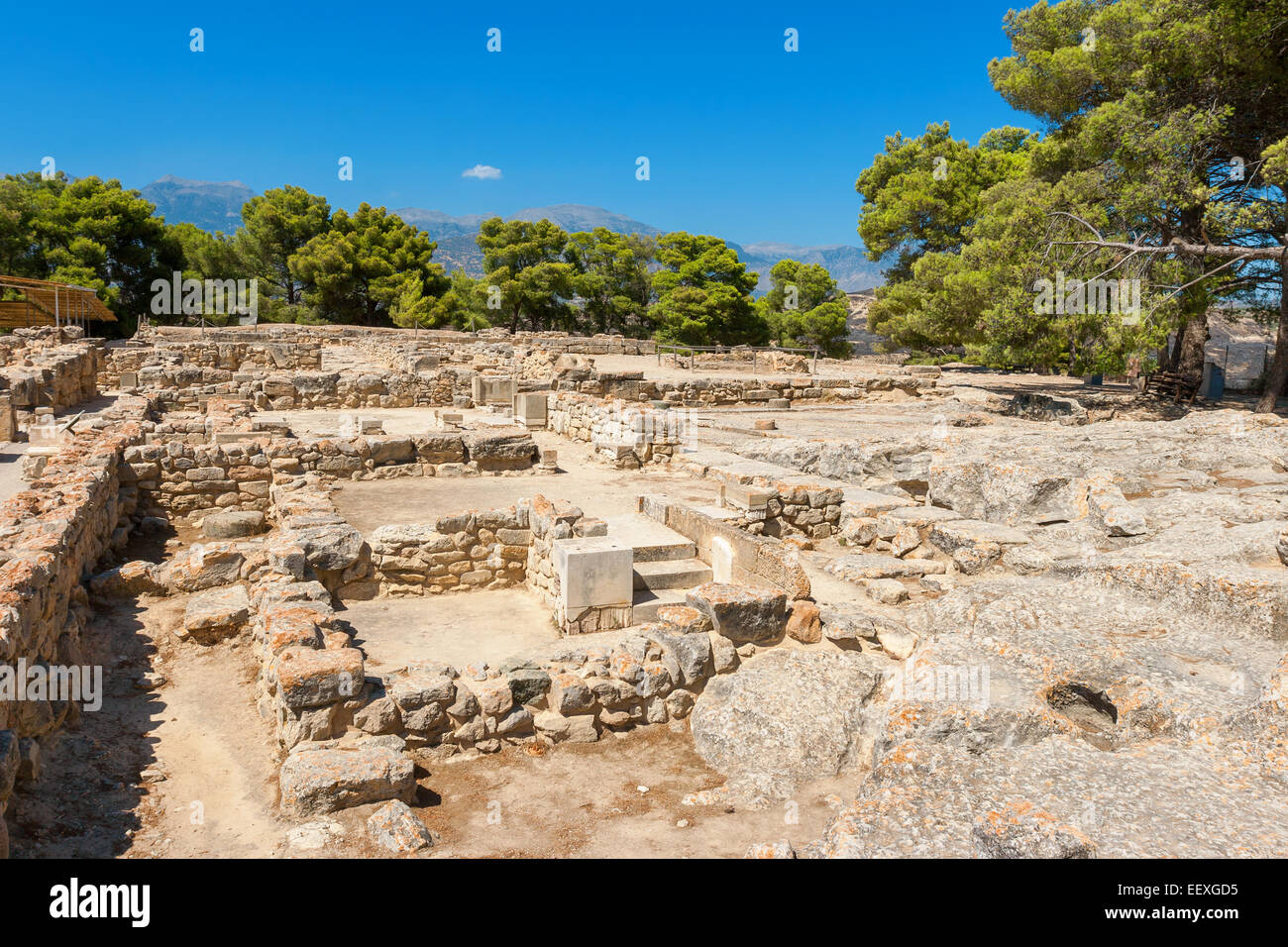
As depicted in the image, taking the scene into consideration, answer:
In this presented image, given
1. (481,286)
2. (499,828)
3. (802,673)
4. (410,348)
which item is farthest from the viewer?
(481,286)

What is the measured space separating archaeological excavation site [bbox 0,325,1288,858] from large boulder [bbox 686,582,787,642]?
0.03m

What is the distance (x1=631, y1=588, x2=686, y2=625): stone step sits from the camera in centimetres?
704

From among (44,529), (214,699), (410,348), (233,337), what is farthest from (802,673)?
(233,337)

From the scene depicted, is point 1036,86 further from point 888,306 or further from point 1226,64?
point 888,306

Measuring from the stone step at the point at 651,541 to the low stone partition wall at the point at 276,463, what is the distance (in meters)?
4.71

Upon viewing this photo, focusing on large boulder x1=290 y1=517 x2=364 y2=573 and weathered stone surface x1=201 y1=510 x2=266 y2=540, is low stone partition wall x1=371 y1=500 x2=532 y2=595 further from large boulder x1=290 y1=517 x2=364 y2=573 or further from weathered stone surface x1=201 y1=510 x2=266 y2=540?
weathered stone surface x1=201 y1=510 x2=266 y2=540

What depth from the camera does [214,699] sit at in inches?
233

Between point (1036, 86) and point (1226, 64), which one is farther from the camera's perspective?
point (1036, 86)

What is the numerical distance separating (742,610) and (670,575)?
1.58 meters

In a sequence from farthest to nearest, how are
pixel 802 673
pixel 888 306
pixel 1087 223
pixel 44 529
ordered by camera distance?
pixel 888 306, pixel 1087 223, pixel 44 529, pixel 802 673

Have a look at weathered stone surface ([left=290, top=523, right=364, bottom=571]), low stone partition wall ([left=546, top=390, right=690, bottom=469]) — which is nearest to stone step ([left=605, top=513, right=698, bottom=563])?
weathered stone surface ([left=290, top=523, right=364, bottom=571])

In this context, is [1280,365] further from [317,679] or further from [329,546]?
[317,679]

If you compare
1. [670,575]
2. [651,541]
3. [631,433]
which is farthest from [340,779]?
[631,433]

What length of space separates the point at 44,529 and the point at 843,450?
33.9 feet
